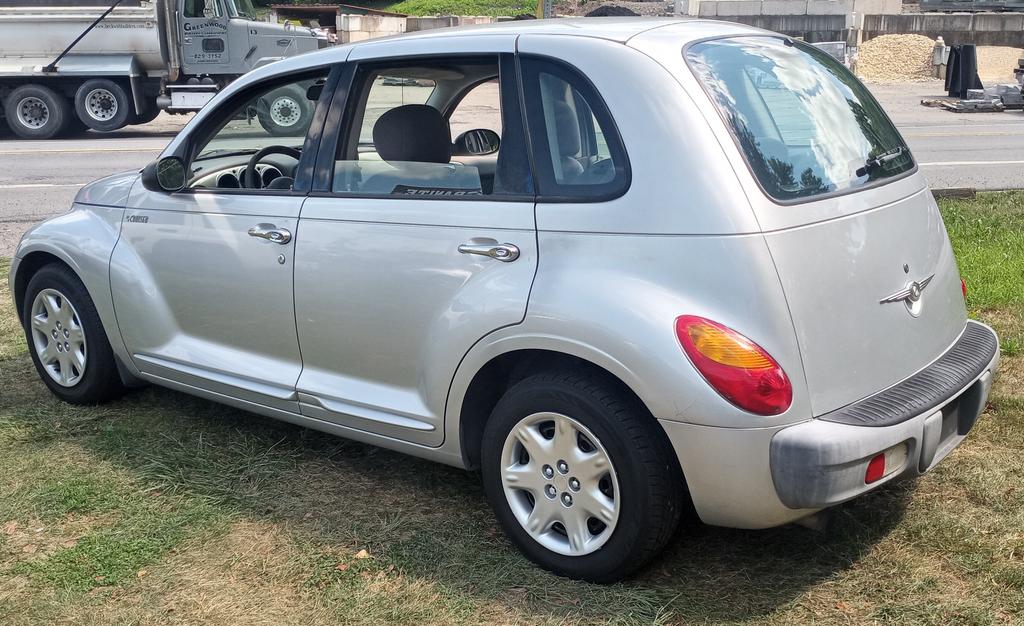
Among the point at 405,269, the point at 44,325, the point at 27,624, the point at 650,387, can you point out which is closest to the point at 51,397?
the point at 44,325

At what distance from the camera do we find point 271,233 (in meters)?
4.03

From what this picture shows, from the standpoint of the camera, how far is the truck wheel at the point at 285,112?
4.24m

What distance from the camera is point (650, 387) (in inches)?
119

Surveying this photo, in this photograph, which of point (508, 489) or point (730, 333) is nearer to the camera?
point (730, 333)

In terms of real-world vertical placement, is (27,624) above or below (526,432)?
below

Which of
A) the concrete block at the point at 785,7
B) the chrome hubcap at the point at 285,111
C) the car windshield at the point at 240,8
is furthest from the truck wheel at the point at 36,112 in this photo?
the concrete block at the point at 785,7

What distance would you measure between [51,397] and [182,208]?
1483mm

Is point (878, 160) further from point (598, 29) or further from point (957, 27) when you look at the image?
point (957, 27)

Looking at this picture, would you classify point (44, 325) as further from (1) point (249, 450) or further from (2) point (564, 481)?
(2) point (564, 481)

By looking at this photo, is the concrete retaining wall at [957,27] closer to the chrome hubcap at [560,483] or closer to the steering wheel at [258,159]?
the steering wheel at [258,159]

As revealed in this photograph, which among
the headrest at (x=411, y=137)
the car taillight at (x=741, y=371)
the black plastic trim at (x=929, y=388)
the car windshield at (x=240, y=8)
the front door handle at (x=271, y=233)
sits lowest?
the black plastic trim at (x=929, y=388)

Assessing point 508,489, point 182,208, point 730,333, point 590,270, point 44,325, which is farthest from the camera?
point 44,325

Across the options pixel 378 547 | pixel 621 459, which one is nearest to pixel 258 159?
pixel 378 547

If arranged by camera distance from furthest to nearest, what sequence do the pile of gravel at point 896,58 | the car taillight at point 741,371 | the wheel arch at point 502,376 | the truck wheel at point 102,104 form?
the pile of gravel at point 896,58 → the truck wheel at point 102,104 → the wheel arch at point 502,376 → the car taillight at point 741,371
